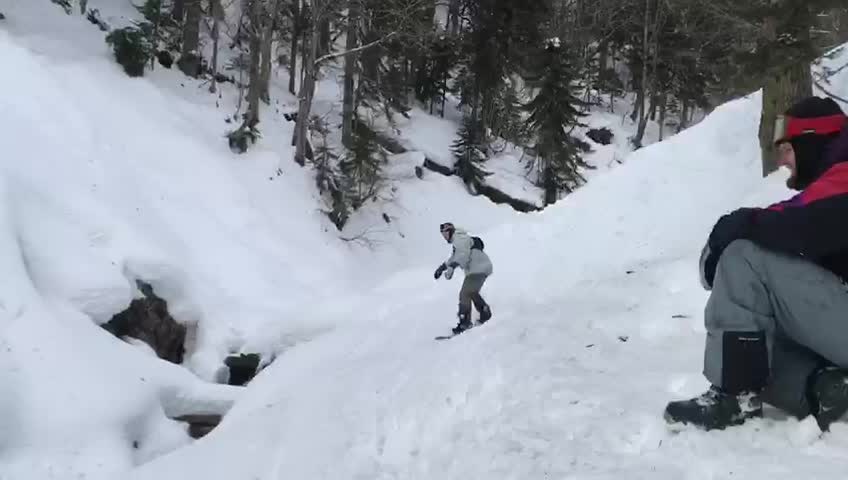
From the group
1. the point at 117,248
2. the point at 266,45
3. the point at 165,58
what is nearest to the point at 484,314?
the point at 117,248

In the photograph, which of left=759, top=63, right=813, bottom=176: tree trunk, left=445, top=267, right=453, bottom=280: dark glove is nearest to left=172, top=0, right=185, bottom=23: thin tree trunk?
left=445, top=267, right=453, bottom=280: dark glove

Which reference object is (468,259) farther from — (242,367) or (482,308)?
(242,367)

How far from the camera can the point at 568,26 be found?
39250 millimetres

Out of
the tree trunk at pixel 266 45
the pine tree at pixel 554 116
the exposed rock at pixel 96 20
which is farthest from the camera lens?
the pine tree at pixel 554 116

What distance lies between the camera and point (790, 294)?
10.4 feet

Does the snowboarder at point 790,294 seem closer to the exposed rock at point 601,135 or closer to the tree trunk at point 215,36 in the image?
the tree trunk at point 215,36

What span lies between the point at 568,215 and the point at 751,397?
11099 mm

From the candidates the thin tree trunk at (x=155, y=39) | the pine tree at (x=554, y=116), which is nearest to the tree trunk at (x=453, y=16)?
the pine tree at (x=554, y=116)

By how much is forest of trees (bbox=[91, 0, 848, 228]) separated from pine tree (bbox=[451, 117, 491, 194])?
52mm

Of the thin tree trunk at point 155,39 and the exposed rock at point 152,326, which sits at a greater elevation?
the thin tree trunk at point 155,39

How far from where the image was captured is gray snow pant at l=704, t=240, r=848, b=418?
3107 millimetres

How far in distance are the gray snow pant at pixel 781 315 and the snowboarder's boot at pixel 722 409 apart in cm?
7

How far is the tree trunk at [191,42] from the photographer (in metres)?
22.8

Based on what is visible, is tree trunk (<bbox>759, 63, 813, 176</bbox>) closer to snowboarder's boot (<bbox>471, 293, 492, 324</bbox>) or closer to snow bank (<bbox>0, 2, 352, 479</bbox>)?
snowboarder's boot (<bbox>471, 293, 492, 324</bbox>)
